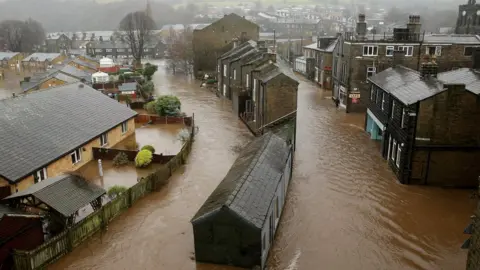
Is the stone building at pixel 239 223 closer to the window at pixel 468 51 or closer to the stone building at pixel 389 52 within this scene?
the stone building at pixel 389 52

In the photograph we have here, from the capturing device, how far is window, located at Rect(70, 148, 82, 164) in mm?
25538

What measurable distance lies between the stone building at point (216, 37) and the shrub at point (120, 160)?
134 feet

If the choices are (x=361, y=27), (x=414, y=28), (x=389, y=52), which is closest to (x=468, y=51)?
(x=414, y=28)

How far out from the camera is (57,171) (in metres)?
23.7

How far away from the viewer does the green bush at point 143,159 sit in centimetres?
2573

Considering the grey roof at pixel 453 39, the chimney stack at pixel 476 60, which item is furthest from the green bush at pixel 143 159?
the grey roof at pixel 453 39

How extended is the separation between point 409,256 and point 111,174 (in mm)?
18258

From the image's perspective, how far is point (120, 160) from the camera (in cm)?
2666

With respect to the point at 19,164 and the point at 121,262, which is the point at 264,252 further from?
the point at 19,164

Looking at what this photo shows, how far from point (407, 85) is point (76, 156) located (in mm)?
22564

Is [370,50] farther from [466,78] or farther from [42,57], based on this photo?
[42,57]

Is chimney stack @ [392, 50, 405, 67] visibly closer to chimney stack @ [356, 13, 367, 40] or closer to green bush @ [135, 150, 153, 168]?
chimney stack @ [356, 13, 367, 40]

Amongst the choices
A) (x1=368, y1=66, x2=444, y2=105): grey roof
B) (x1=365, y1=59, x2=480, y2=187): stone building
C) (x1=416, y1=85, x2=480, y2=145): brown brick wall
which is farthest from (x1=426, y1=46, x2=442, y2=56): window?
(x1=416, y1=85, x2=480, y2=145): brown brick wall

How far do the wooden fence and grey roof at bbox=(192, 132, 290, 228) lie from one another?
5403mm
